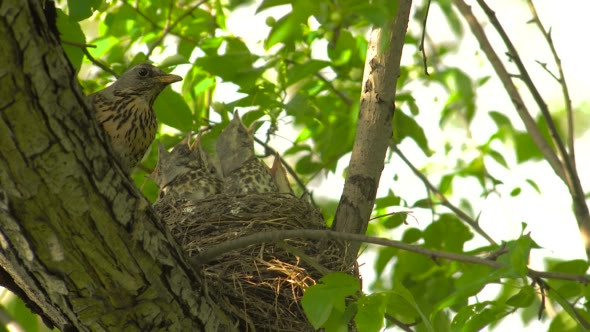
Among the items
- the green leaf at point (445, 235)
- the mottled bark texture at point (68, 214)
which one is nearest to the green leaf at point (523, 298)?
the mottled bark texture at point (68, 214)

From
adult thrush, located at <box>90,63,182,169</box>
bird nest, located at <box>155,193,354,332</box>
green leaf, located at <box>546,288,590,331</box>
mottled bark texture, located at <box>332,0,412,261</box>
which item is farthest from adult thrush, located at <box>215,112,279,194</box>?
green leaf, located at <box>546,288,590,331</box>

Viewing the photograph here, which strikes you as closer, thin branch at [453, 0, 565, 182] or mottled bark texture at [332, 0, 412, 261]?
mottled bark texture at [332, 0, 412, 261]

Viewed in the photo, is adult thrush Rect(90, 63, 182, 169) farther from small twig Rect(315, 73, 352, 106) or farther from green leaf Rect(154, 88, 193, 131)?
small twig Rect(315, 73, 352, 106)

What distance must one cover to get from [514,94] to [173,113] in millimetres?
1938

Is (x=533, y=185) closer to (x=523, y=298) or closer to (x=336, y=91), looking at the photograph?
(x=336, y=91)

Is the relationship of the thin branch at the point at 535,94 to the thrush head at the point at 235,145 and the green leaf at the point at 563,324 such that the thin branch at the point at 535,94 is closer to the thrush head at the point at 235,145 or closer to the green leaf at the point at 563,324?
the green leaf at the point at 563,324

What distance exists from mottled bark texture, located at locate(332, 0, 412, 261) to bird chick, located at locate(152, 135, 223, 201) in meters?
1.09

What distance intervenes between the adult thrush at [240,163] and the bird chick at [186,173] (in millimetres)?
99

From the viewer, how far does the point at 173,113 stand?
4672mm

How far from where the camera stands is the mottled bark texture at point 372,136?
161 inches

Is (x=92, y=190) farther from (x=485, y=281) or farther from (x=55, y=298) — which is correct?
(x=485, y=281)

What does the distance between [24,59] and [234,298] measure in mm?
1654

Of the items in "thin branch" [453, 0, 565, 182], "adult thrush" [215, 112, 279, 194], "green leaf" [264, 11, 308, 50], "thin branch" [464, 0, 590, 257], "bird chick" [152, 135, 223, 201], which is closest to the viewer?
"green leaf" [264, 11, 308, 50]

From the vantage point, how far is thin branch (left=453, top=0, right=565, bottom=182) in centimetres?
471
